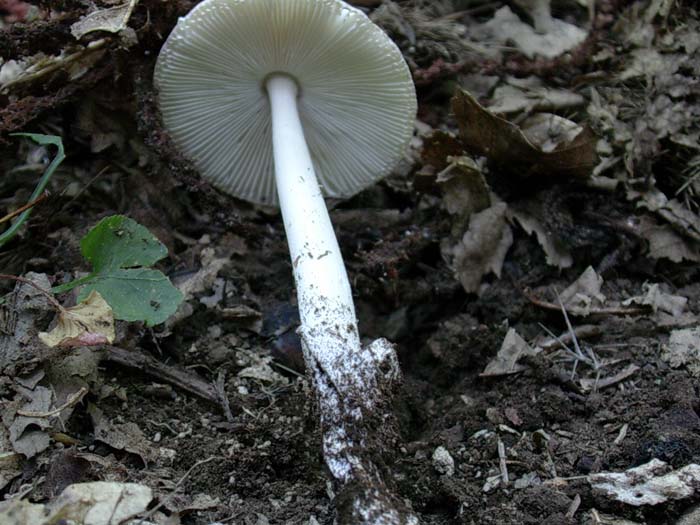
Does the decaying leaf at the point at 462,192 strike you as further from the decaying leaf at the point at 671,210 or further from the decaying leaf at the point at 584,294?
the decaying leaf at the point at 671,210

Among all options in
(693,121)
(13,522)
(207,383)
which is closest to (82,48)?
(207,383)

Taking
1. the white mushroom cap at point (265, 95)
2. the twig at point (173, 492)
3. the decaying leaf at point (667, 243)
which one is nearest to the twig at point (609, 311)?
the decaying leaf at point (667, 243)

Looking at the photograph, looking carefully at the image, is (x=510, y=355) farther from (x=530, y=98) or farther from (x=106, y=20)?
(x=106, y=20)

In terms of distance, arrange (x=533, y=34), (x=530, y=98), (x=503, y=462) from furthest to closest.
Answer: (x=533, y=34) < (x=530, y=98) < (x=503, y=462)

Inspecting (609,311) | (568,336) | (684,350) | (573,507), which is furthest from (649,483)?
(609,311)

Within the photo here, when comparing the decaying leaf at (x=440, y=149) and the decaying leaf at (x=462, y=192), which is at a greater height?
the decaying leaf at (x=440, y=149)
